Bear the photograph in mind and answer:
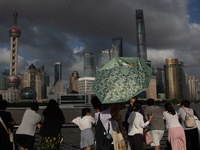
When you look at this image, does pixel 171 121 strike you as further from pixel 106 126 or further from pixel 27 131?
pixel 27 131

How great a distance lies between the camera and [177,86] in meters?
163

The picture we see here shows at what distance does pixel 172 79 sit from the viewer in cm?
16550

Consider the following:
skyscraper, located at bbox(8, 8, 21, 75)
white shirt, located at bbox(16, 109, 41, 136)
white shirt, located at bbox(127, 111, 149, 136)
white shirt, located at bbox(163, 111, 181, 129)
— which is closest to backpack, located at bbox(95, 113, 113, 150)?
white shirt, located at bbox(127, 111, 149, 136)

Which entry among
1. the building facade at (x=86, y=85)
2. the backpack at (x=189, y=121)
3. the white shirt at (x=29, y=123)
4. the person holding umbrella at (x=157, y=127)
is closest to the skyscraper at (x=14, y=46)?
the building facade at (x=86, y=85)

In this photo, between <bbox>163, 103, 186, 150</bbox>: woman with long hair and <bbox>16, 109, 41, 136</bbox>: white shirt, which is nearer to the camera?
<bbox>16, 109, 41, 136</bbox>: white shirt

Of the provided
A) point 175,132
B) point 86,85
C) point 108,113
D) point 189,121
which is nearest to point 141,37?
point 86,85

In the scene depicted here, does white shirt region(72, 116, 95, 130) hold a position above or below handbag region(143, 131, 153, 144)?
above

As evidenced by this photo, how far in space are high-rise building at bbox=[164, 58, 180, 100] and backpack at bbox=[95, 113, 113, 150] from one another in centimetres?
Result: 16844

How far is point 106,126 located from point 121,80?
3.32 ft

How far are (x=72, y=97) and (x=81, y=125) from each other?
344ft

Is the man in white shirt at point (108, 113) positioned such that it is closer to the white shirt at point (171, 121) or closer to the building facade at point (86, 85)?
the white shirt at point (171, 121)

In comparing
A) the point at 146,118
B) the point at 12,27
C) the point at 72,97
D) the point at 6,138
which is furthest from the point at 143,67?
the point at 12,27

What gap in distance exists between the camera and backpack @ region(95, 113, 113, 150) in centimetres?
386

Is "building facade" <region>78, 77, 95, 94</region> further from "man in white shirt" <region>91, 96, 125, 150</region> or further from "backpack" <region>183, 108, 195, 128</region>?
"man in white shirt" <region>91, 96, 125, 150</region>
